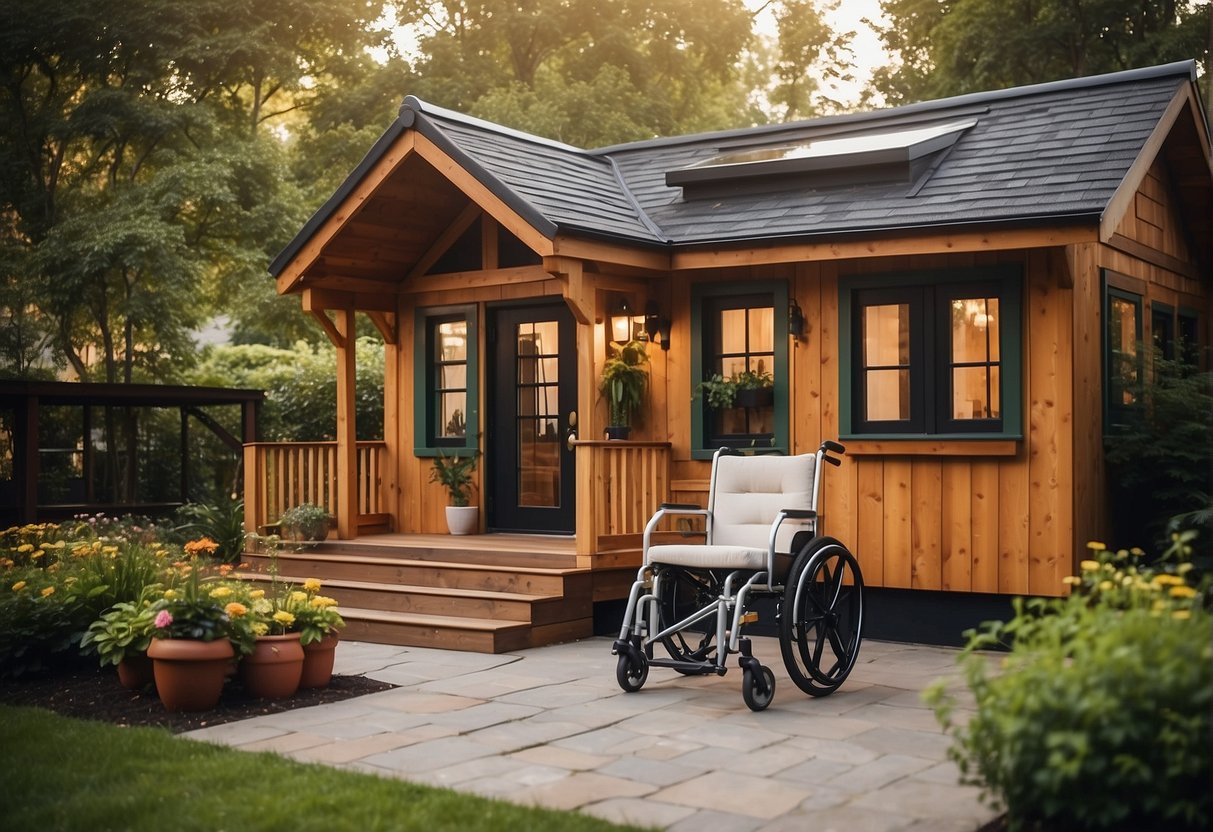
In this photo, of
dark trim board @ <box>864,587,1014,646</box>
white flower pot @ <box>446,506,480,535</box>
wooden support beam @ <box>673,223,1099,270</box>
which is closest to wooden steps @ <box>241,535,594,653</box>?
white flower pot @ <box>446,506,480,535</box>

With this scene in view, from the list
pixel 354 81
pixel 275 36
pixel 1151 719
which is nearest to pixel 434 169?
pixel 1151 719

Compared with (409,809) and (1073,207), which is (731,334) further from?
(409,809)

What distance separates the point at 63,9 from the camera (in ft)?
54.1

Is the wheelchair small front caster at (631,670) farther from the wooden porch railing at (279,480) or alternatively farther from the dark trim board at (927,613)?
the wooden porch railing at (279,480)

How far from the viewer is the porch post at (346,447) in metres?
10.2

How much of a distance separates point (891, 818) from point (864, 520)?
421 cm

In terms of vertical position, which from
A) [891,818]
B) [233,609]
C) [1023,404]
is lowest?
[891,818]

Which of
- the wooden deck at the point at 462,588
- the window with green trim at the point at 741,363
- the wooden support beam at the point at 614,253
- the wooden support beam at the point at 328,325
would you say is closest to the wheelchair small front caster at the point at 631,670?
the wooden deck at the point at 462,588

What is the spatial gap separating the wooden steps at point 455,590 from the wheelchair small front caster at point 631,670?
4.80 ft

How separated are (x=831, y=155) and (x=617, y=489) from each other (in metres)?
2.79

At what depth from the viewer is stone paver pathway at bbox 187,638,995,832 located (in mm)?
4484

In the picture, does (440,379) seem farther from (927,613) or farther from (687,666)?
(687,666)

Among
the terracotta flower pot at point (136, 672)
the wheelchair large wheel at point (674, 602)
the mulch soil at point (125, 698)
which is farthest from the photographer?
the wheelchair large wheel at point (674, 602)

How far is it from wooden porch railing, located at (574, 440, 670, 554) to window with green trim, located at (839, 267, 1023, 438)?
1.40 m
